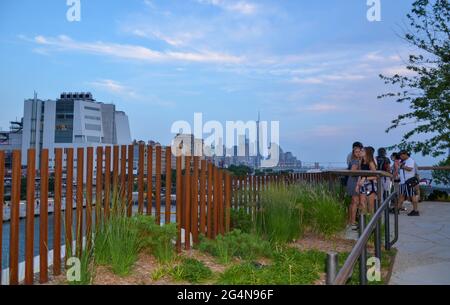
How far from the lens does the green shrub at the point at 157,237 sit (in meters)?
4.95

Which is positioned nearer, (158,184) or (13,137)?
(158,184)

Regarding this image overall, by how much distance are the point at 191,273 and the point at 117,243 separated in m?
0.81

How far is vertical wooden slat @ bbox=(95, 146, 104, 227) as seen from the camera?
16.4 ft

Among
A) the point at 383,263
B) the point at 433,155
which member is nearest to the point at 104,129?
the point at 433,155

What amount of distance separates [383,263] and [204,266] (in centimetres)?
237

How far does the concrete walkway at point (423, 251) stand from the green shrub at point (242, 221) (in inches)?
84.6

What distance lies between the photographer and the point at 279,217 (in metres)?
6.60

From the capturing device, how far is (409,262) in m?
6.06

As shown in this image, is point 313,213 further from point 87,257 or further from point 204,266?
point 87,257

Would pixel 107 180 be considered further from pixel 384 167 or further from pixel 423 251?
pixel 384 167

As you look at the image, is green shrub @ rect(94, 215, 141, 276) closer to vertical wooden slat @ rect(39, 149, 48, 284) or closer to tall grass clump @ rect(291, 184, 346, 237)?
vertical wooden slat @ rect(39, 149, 48, 284)

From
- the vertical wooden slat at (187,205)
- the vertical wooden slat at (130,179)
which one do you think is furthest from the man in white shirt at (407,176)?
the vertical wooden slat at (130,179)

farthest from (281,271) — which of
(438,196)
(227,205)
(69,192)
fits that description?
(438,196)
